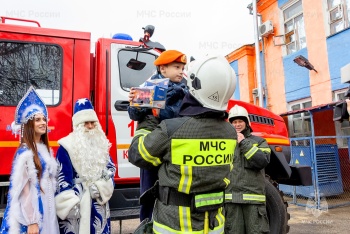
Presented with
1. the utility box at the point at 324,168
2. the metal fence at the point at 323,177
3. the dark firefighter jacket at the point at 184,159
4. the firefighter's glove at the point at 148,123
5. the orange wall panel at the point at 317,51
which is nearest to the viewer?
the dark firefighter jacket at the point at 184,159

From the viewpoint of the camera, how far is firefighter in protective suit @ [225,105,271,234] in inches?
116

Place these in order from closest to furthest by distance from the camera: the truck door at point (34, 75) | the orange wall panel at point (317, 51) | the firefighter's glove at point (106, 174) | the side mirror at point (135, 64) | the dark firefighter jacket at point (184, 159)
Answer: the dark firefighter jacket at point (184, 159) → the firefighter's glove at point (106, 174) → the truck door at point (34, 75) → the side mirror at point (135, 64) → the orange wall panel at point (317, 51)

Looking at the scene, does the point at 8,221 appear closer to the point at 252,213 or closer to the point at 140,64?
Result: the point at 252,213

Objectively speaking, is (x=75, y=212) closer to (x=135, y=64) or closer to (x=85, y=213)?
(x=85, y=213)

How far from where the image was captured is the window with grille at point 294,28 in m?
10.3

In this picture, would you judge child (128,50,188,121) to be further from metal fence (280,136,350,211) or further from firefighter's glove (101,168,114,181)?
metal fence (280,136,350,211)

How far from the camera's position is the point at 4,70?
132 inches

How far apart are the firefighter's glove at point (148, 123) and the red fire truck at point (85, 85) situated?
1.75 metres

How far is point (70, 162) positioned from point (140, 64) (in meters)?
1.70

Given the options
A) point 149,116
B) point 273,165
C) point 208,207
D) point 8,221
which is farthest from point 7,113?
point 273,165

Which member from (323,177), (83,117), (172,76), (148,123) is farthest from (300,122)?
(148,123)

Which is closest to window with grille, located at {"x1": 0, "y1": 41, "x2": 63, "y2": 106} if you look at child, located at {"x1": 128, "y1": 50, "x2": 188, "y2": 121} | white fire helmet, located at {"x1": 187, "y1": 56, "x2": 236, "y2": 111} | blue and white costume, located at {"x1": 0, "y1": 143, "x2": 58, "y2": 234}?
blue and white costume, located at {"x1": 0, "y1": 143, "x2": 58, "y2": 234}

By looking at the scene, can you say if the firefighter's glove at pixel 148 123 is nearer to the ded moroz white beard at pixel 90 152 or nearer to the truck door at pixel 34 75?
the ded moroz white beard at pixel 90 152

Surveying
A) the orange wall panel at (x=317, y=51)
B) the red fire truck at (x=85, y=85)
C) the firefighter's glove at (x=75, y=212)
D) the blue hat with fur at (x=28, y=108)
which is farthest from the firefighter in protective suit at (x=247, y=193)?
the orange wall panel at (x=317, y=51)
